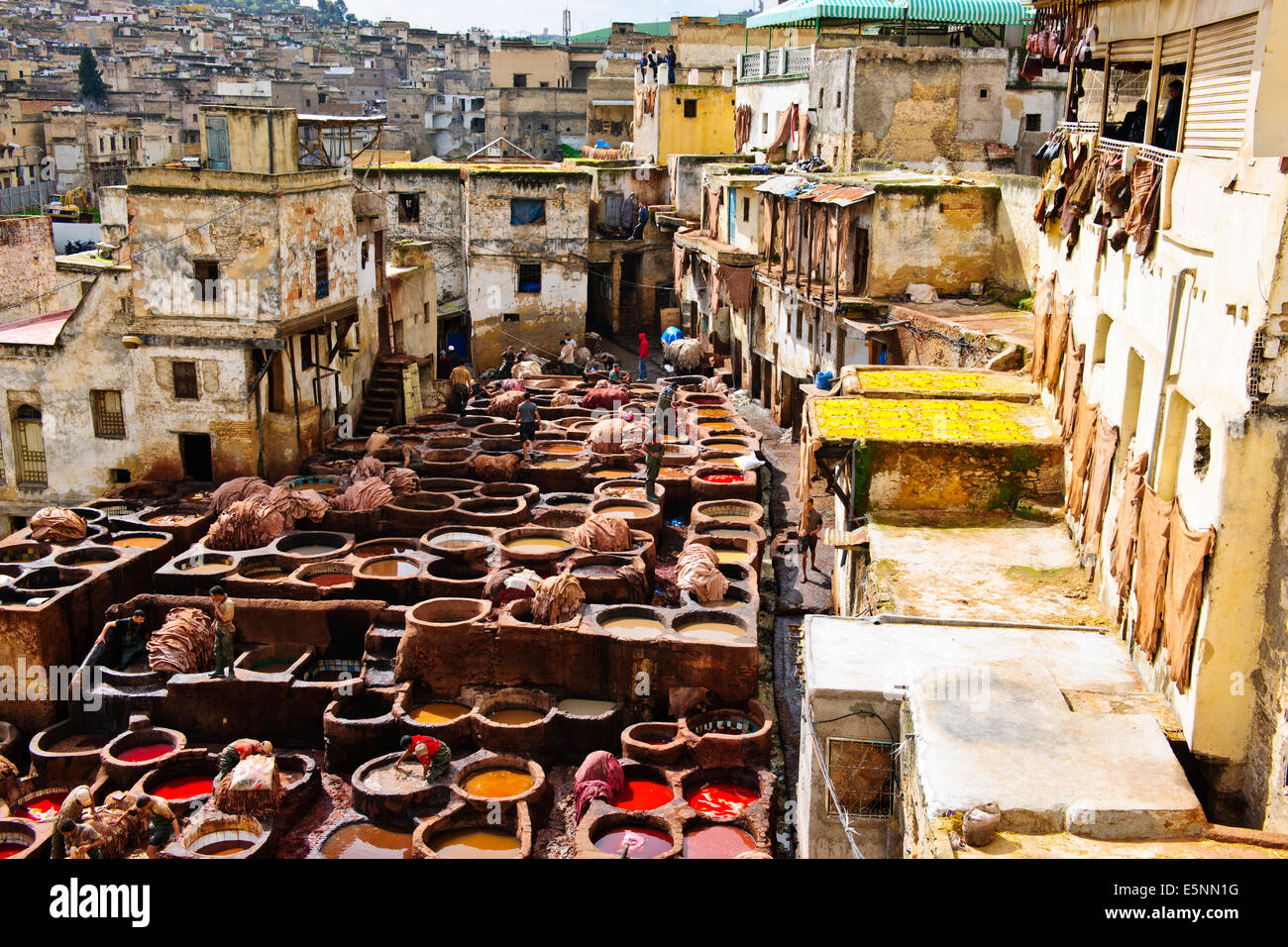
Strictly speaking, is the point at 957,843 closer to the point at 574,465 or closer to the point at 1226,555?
the point at 1226,555

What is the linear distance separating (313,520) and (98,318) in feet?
22.8

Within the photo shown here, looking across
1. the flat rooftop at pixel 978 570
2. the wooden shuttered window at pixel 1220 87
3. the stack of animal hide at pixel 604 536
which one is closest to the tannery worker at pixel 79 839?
the stack of animal hide at pixel 604 536

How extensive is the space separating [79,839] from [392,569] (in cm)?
716

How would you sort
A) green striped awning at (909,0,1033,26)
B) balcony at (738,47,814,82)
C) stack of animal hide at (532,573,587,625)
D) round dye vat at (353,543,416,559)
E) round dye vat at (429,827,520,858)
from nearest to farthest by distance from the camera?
round dye vat at (429,827,520,858)
stack of animal hide at (532,573,587,625)
round dye vat at (353,543,416,559)
green striped awning at (909,0,1033,26)
balcony at (738,47,814,82)

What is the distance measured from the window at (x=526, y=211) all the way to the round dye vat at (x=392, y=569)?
2173cm

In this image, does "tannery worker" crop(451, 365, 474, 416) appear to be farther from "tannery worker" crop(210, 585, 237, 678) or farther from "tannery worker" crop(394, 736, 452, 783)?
"tannery worker" crop(394, 736, 452, 783)

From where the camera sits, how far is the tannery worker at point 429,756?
46.5ft

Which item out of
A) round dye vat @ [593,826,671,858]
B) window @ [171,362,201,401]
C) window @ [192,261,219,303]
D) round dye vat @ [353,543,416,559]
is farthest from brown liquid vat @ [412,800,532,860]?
window @ [192,261,219,303]

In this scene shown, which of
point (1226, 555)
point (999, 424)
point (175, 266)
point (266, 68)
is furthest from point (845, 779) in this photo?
point (266, 68)

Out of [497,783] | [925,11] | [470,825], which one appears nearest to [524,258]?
[925,11]

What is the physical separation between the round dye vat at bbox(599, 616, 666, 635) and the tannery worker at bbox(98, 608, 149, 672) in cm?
689

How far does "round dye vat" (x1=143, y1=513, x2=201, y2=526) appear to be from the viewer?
20641 mm

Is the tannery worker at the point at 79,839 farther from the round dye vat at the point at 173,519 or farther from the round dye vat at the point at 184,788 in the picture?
the round dye vat at the point at 173,519

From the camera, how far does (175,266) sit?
22.9 metres
